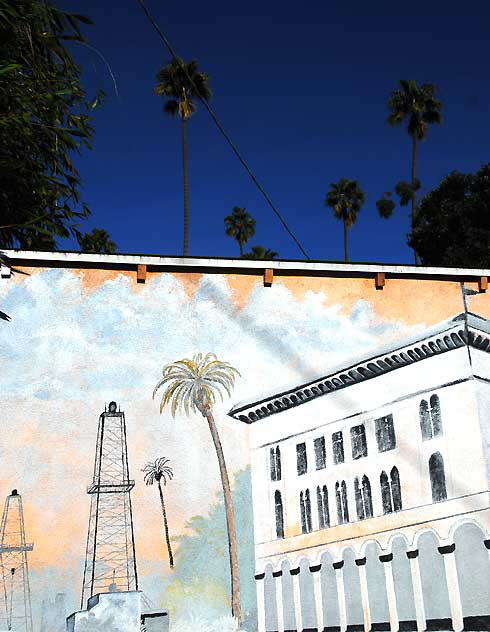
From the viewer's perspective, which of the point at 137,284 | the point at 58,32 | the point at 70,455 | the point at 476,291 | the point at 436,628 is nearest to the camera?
the point at 436,628

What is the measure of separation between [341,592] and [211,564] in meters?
1.73

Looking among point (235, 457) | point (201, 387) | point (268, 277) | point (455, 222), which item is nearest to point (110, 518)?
point (235, 457)

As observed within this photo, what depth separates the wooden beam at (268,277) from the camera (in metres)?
10.8

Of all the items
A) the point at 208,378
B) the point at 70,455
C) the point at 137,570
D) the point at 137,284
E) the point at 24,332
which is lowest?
the point at 137,570

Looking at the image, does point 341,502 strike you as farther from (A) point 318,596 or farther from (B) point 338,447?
(A) point 318,596

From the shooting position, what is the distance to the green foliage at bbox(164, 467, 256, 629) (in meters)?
9.40

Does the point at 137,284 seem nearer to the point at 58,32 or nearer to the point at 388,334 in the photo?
the point at 388,334

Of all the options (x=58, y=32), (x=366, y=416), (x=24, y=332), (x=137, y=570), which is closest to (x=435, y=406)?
(x=366, y=416)

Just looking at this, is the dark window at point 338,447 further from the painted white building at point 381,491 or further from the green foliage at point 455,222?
the green foliage at point 455,222

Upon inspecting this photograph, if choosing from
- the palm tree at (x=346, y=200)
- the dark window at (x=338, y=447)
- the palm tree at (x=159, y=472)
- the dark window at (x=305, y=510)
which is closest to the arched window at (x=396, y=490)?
the dark window at (x=338, y=447)

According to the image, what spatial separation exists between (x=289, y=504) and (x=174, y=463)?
65.7 inches

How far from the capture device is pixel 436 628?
904 centimetres

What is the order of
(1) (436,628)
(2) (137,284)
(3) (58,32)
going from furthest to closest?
(3) (58,32), (2) (137,284), (1) (436,628)

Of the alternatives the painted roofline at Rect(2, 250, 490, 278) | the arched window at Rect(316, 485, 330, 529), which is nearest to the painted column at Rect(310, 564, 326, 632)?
the arched window at Rect(316, 485, 330, 529)
